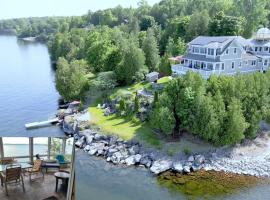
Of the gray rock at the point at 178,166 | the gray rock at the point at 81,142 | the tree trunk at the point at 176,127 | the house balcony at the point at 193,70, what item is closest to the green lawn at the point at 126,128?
the tree trunk at the point at 176,127

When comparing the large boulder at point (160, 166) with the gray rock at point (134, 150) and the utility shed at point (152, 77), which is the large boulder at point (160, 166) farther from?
the utility shed at point (152, 77)

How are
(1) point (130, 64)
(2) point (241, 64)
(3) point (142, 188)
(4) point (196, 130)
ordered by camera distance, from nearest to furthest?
(3) point (142, 188) < (4) point (196, 130) < (2) point (241, 64) < (1) point (130, 64)

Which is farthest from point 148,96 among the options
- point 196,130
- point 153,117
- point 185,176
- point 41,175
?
point 41,175

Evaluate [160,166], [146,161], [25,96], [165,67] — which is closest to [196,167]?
[160,166]

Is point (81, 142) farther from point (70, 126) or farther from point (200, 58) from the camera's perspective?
point (200, 58)

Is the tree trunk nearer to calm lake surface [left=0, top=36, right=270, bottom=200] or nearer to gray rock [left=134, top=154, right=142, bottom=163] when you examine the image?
gray rock [left=134, top=154, right=142, bottom=163]

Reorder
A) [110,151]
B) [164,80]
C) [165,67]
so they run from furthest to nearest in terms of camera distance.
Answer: [165,67] → [164,80] → [110,151]

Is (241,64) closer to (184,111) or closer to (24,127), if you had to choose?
(184,111)

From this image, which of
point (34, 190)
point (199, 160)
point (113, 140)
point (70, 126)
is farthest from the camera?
point (70, 126)
